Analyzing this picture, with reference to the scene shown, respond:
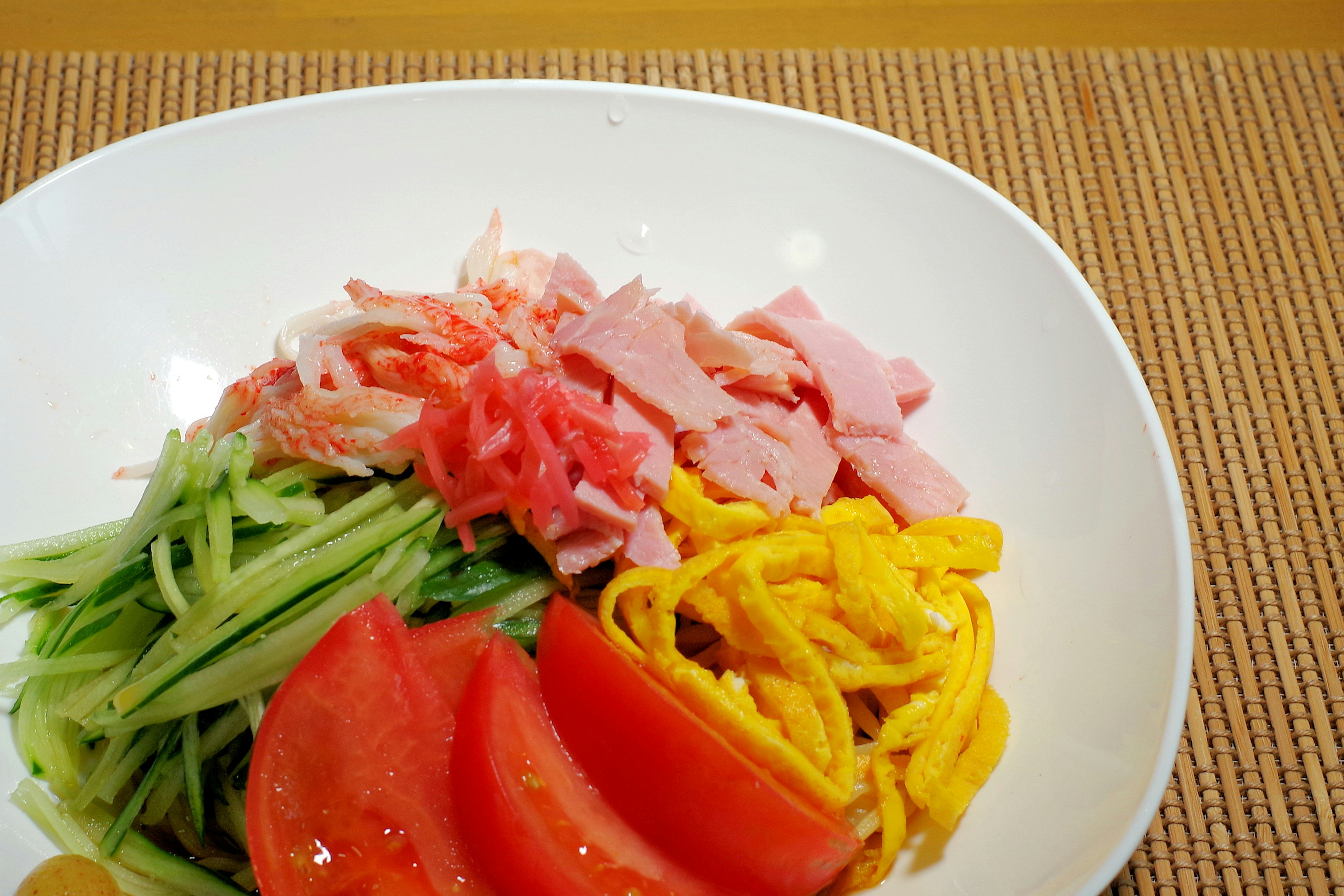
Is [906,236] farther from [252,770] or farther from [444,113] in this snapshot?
[252,770]

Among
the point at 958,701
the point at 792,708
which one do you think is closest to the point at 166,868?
the point at 792,708

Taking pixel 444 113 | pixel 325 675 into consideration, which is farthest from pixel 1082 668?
pixel 444 113

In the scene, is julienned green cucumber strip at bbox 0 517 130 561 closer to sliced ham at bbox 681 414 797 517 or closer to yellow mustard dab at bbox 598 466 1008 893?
yellow mustard dab at bbox 598 466 1008 893

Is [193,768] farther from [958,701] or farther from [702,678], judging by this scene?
[958,701]

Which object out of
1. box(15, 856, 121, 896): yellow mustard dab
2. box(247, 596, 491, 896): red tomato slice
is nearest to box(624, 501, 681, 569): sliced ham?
box(247, 596, 491, 896): red tomato slice

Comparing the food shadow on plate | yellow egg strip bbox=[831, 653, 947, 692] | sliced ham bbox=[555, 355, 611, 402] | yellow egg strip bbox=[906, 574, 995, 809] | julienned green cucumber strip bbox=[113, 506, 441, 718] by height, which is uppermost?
sliced ham bbox=[555, 355, 611, 402]

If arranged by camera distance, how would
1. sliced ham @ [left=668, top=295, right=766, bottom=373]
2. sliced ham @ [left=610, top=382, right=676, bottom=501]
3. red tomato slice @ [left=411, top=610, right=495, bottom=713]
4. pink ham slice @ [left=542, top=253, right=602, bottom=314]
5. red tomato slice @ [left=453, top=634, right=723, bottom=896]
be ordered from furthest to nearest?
1. pink ham slice @ [left=542, top=253, right=602, bottom=314]
2. sliced ham @ [left=668, top=295, right=766, bottom=373]
3. sliced ham @ [left=610, top=382, right=676, bottom=501]
4. red tomato slice @ [left=411, top=610, right=495, bottom=713]
5. red tomato slice @ [left=453, top=634, right=723, bottom=896]
